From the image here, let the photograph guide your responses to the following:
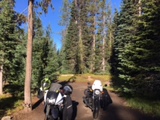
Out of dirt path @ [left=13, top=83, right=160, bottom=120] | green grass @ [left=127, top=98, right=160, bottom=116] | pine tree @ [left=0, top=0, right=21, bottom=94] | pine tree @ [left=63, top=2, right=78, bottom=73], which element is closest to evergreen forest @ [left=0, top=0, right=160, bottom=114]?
pine tree @ [left=0, top=0, right=21, bottom=94]

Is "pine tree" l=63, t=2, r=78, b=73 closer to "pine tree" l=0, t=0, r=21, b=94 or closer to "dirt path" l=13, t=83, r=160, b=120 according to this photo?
"pine tree" l=0, t=0, r=21, b=94

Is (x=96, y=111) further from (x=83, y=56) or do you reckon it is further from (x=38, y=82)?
(x=83, y=56)

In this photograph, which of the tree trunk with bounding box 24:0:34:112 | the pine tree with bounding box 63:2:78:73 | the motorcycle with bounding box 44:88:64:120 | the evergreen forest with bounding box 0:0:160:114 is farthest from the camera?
the pine tree with bounding box 63:2:78:73

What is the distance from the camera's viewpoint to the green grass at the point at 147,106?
1104 centimetres

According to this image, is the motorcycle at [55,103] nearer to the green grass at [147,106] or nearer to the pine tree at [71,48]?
the green grass at [147,106]

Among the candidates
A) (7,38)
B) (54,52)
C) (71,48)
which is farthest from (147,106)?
(71,48)

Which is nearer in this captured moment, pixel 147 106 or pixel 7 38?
pixel 147 106

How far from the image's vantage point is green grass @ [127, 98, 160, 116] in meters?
11.0

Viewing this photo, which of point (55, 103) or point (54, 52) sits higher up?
point (54, 52)

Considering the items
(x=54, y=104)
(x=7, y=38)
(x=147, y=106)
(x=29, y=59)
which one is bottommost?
(x=147, y=106)

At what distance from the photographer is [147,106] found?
11.7 meters

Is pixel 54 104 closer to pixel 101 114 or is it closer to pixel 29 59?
pixel 101 114

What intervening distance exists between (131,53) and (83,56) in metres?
26.3

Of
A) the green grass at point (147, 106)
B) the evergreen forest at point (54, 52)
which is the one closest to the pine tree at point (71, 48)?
the evergreen forest at point (54, 52)
